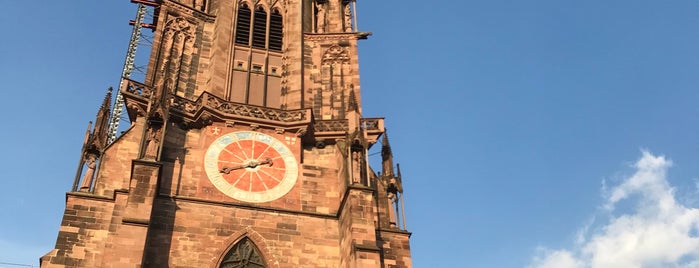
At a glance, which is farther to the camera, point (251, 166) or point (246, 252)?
point (251, 166)

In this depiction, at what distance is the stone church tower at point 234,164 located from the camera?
15.4 metres

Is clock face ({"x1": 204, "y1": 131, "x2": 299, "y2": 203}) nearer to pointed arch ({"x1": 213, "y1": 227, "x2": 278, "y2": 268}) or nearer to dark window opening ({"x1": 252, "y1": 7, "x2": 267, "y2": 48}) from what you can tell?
pointed arch ({"x1": 213, "y1": 227, "x2": 278, "y2": 268})

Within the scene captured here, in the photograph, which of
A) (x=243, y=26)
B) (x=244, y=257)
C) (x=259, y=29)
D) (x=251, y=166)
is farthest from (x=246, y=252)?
(x=259, y=29)

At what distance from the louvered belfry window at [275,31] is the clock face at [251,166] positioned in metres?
4.92

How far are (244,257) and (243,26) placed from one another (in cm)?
966

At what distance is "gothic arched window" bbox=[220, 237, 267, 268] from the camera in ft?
52.2

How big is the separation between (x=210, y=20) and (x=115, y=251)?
10.8 metres

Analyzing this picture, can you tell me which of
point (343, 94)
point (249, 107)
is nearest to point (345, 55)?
point (343, 94)

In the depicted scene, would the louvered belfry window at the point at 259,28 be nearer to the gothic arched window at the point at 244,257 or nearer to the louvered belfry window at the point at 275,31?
the louvered belfry window at the point at 275,31

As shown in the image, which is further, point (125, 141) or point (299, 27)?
point (299, 27)

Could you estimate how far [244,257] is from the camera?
633 inches

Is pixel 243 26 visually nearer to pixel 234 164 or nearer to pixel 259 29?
pixel 259 29

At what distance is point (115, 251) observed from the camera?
13.6m

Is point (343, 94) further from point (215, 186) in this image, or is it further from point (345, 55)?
point (215, 186)
